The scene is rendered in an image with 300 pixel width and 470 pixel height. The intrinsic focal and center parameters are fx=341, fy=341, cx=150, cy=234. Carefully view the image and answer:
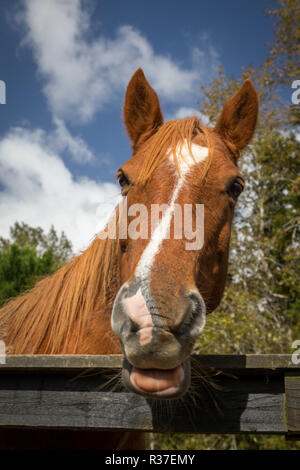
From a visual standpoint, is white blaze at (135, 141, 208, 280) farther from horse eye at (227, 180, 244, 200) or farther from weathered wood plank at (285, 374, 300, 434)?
weathered wood plank at (285, 374, 300, 434)

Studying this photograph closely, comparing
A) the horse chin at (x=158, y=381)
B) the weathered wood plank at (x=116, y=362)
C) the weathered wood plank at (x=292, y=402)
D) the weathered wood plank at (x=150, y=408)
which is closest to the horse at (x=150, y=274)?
the horse chin at (x=158, y=381)

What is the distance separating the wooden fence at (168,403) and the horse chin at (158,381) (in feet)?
0.37

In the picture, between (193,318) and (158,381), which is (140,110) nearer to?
(193,318)

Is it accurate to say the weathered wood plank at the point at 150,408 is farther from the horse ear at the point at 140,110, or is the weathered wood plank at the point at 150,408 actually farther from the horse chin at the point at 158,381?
the horse ear at the point at 140,110

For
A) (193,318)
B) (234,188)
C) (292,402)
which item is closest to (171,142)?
(234,188)

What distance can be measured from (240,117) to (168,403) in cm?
239

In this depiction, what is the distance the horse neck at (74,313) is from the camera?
2.43m

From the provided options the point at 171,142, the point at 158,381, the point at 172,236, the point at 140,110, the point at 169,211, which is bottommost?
the point at 158,381

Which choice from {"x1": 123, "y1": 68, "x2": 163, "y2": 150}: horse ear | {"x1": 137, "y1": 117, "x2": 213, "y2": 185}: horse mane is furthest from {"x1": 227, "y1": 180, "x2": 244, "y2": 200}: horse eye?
{"x1": 123, "y1": 68, "x2": 163, "y2": 150}: horse ear

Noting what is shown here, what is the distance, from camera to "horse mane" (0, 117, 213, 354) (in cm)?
246

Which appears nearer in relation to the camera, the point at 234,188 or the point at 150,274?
the point at 150,274

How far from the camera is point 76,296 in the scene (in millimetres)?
2668

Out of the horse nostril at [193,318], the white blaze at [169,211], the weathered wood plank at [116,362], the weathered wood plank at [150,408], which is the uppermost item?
the white blaze at [169,211]

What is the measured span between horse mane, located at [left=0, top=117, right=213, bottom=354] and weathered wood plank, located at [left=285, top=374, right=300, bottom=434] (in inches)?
53.0
